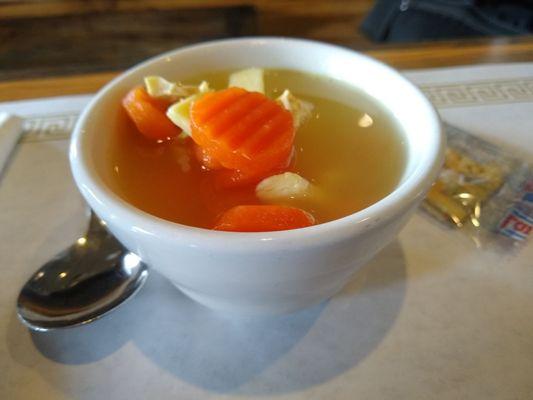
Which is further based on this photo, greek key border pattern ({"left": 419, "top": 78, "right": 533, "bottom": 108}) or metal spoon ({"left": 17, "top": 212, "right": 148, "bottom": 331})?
greek key border pattern ({"left": 419, "top": 78, "right": 533, "bottom": 108})

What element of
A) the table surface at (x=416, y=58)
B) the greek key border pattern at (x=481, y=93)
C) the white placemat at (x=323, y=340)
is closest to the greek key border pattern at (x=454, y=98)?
the greek key border pattern at (x=481, y=93)

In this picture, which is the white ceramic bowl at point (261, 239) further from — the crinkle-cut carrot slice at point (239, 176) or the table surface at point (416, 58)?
the table surface at point (416, 58)

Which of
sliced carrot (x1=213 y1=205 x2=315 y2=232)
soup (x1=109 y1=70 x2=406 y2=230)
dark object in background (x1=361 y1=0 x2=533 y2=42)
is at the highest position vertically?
sliced carrot (x1=213 y1=205 x2=315 y2=232)

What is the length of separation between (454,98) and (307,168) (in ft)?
1.75

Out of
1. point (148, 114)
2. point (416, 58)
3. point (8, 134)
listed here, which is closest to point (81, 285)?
point (148, 114)

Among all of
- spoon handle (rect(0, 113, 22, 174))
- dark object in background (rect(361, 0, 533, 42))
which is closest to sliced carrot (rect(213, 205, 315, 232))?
spoon handle (rect(0, 113, 22, 174))

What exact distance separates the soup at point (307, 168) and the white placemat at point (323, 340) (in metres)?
0.12

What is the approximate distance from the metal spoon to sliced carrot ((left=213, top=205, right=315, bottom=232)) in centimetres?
18

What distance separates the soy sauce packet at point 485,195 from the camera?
73 cm

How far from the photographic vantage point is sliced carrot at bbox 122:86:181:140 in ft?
2.26

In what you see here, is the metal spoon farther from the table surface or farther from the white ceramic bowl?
the table surface

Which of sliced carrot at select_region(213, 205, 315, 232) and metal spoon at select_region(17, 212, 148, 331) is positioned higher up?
sliced carrot at select_region(213, 205, 315, 232)

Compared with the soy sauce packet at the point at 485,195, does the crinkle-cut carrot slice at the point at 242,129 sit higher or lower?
higher

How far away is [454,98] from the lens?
104 centimetres
